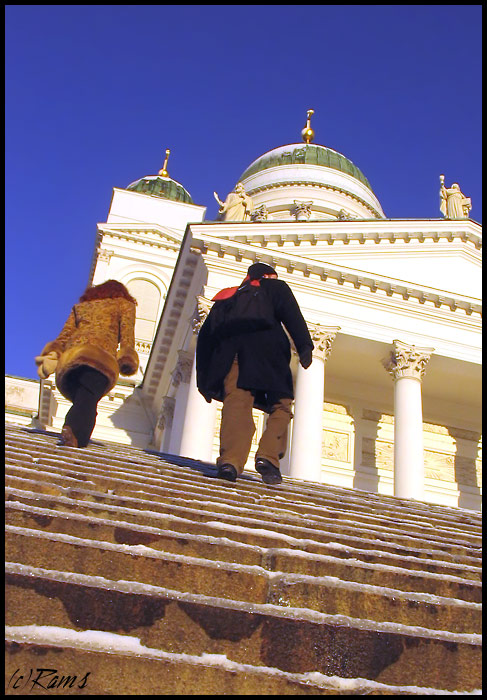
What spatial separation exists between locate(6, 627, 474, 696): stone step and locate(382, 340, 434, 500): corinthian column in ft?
49.3

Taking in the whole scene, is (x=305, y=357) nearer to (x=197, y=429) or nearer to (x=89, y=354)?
(x=89, y=354)

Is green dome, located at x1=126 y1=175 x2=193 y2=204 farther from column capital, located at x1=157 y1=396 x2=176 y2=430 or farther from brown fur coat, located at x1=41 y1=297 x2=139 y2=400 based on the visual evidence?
brown fur coat, located at x1=41 y1=297 x2=139 y2=400

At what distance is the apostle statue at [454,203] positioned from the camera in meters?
22.4

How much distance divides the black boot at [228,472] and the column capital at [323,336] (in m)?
13.2

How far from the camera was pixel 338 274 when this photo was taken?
1847cm

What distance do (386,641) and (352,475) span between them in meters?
19.0

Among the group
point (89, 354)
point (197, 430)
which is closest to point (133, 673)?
point (89, 354)

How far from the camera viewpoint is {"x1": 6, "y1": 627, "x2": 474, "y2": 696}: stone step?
1553 millimetres

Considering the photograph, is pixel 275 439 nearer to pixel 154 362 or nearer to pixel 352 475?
pixel 352 475

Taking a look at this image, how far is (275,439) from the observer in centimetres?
470

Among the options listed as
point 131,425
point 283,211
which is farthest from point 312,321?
point 283,211

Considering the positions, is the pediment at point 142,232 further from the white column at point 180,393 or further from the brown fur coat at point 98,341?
the brown fur coat at point 98,341

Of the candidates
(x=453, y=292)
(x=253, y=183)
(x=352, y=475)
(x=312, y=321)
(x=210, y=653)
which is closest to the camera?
(x=210, y=653)

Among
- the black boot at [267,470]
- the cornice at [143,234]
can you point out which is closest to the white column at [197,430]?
the black boot at [267,470]
